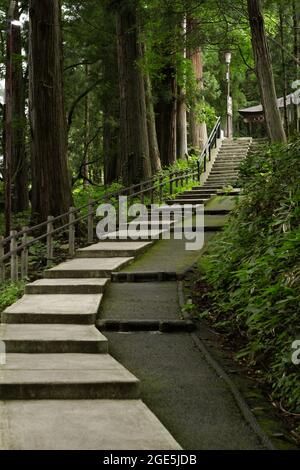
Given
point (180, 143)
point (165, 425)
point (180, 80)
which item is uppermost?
point (180, 80)

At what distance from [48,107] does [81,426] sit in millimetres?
10560

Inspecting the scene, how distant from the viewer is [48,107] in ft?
45.3

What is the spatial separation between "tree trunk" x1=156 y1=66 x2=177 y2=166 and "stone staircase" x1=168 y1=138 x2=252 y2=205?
204cm

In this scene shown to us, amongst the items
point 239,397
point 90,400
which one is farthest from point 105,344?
point 239,397

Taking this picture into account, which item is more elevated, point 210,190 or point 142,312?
point 210,190

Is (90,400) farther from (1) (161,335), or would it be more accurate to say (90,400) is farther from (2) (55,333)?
(1) (161,335)

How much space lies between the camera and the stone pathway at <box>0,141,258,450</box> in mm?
4309

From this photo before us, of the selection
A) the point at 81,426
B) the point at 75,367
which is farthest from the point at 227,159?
the point at 81,426

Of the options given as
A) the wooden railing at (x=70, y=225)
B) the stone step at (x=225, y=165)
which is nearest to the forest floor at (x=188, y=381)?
Result: the wooden railing at (x=70, y=225)

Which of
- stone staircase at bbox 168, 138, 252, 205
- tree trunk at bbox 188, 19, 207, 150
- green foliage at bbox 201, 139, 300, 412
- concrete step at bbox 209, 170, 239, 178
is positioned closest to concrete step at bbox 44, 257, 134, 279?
green foliage at bbox 201, 139, 300, 412

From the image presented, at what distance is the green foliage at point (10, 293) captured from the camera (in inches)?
360

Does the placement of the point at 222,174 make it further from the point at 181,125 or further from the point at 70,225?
the point at 70,225
